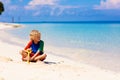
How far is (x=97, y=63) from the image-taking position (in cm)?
1423

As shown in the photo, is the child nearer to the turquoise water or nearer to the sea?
the sea

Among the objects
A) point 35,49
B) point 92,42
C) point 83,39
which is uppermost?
point 35,49

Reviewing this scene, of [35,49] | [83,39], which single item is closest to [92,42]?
[83,39]

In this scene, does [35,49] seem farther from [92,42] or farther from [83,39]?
[83,39]

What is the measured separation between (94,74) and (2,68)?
2.31 metres

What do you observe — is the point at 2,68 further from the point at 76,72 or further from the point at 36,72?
the point at 76,72

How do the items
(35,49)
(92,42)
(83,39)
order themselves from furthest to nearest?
1. (83,39)
2. (92,42)
3. (35,49)

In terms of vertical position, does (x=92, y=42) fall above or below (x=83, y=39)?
above

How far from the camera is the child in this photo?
1090 cm

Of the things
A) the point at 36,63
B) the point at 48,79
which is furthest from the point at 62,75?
the point at 36,63

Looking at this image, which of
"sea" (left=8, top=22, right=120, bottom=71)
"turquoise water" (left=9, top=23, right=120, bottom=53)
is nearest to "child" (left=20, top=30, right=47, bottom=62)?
"sea" (left=8, top=22, right=120, bottom=71)

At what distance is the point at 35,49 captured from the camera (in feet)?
36.6

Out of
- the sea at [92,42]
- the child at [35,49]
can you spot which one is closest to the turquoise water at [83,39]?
the sea at [92,42]

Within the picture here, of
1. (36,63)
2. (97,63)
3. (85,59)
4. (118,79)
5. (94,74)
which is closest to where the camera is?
(118,79)
